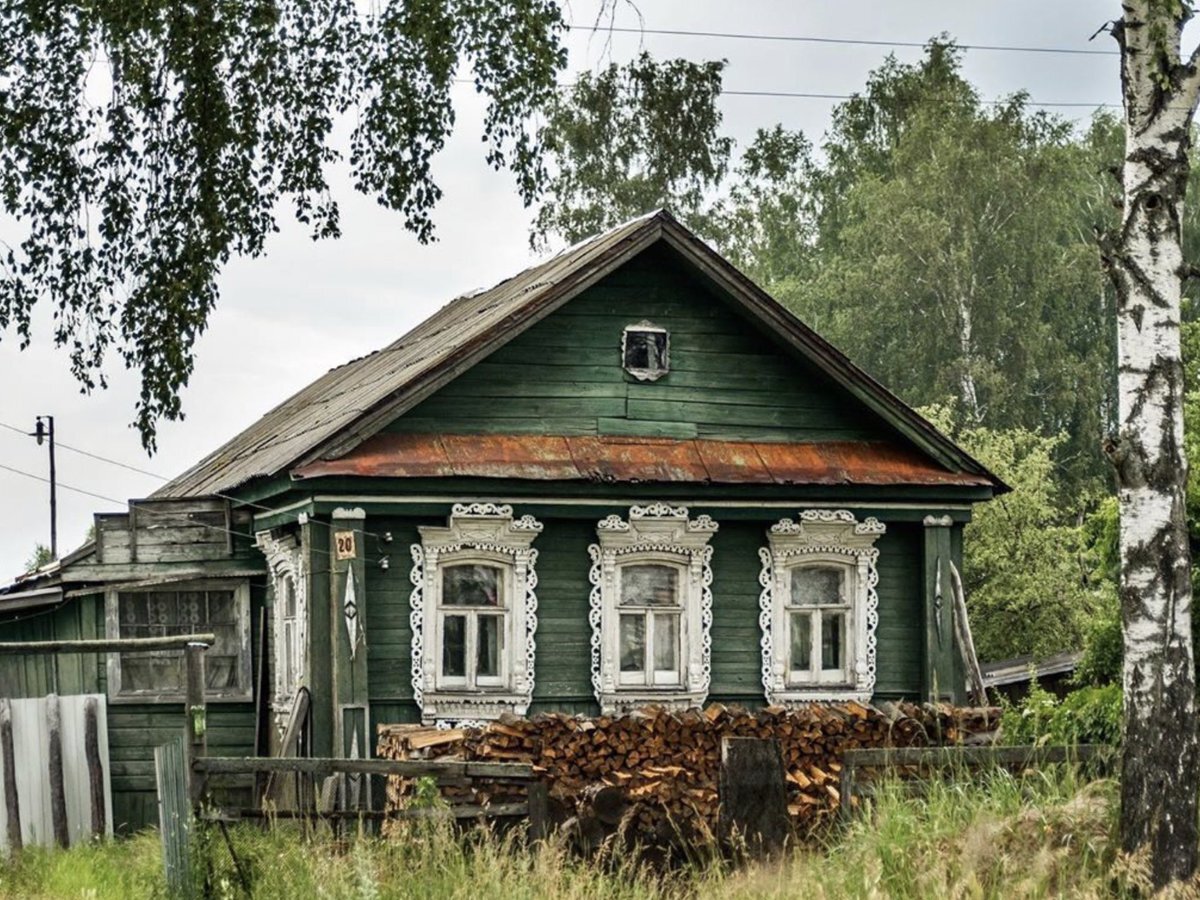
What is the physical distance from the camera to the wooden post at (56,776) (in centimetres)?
1605

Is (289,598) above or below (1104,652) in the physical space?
above

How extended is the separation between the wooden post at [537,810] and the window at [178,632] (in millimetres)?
7418

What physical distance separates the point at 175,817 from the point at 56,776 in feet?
14.6

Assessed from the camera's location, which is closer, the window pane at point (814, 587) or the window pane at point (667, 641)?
the window pane at point (667, 641)

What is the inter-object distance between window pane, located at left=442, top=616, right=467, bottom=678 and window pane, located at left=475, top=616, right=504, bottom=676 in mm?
139

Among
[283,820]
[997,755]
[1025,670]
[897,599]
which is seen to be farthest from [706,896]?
[1025,670]

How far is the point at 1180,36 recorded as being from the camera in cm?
1080

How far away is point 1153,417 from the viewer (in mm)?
10617

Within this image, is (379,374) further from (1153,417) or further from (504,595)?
(1153,417)

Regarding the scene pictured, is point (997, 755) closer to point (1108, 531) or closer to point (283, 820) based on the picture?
point (283, 820)

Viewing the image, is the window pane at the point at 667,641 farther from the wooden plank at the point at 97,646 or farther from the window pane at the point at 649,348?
the wooden plank at the point at 97,646

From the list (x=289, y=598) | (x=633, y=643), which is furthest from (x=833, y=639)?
(x=289, y=598)

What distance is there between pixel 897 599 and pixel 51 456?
31.0 m

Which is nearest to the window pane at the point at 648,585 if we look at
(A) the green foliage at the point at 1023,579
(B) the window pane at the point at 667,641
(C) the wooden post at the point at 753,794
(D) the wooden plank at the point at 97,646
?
(B) the window pane at the point at 667,641
